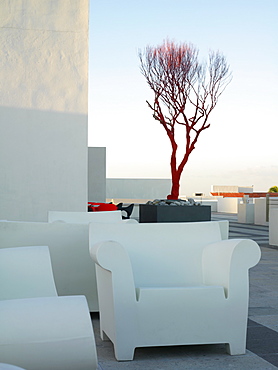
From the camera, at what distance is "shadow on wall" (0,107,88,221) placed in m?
7.12

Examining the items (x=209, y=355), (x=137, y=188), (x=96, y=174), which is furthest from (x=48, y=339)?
(x=137, y=188)

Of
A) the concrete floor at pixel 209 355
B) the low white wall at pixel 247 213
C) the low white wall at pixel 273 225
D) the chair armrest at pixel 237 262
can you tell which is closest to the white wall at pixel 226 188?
the low white wall at pixel 247 213

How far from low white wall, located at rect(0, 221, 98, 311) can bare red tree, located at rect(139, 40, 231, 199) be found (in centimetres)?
897

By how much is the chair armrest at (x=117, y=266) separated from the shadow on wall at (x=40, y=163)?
4.53 meters

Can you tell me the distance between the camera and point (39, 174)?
7176mm

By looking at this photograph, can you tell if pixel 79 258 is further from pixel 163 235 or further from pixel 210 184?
pixel 210 184

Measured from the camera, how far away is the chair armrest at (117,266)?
9.04 feet

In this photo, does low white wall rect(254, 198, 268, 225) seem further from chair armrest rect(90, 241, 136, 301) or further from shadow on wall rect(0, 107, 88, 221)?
chair armrest rect(90, 241, 136, 301)

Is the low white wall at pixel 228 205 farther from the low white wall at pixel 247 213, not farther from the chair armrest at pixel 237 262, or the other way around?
the chair armrest at pixel 237 262

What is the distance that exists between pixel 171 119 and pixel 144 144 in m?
5.81

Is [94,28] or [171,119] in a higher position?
[94,28]

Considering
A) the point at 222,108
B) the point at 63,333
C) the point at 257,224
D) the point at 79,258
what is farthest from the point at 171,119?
the point at 63,333

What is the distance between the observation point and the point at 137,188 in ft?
72.0

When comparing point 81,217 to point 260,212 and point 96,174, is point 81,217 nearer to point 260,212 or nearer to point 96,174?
point 96,174
